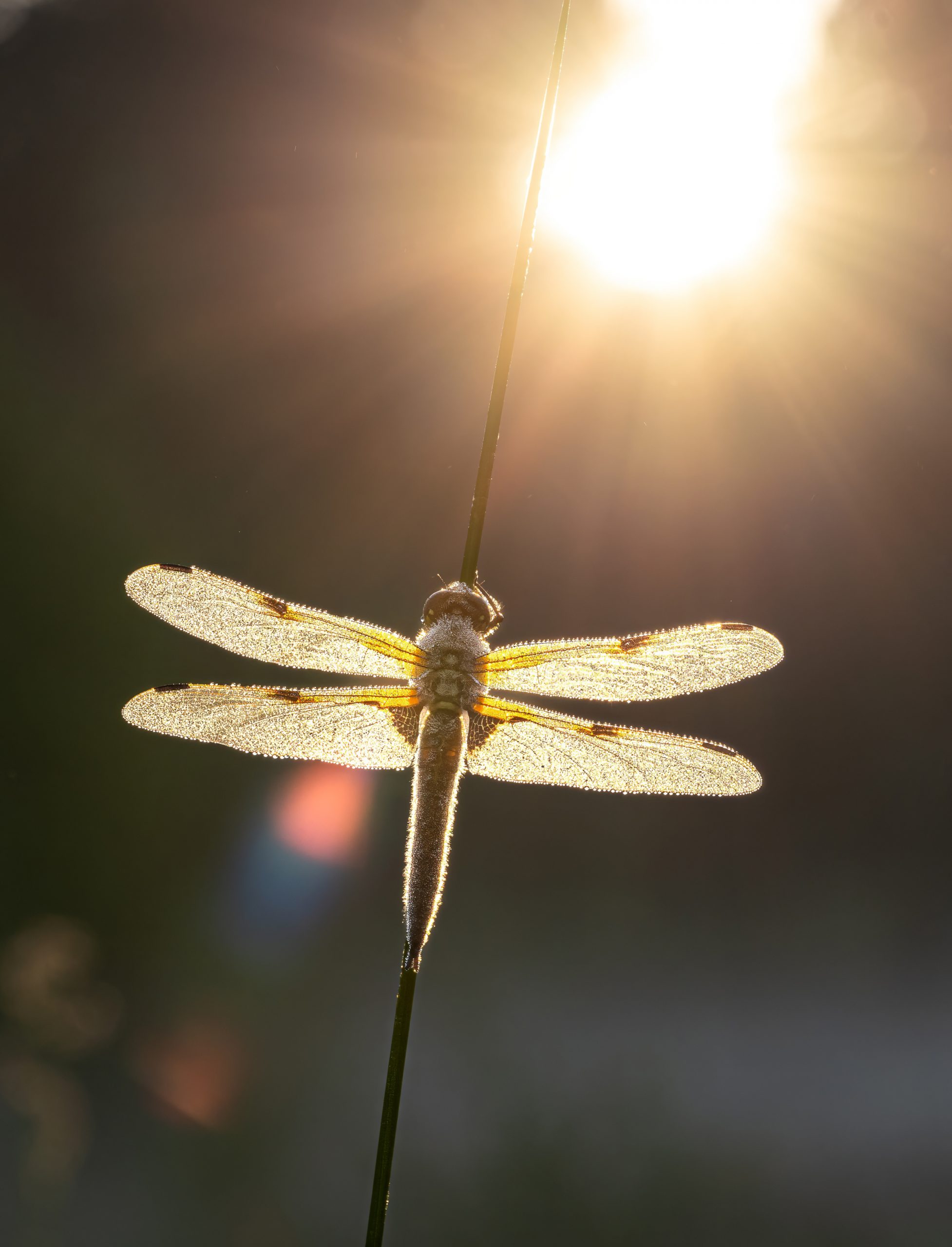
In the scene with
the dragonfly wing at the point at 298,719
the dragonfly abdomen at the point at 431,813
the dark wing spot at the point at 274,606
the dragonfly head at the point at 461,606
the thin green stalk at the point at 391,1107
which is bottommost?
the thin green stalk at the point at 391,1107

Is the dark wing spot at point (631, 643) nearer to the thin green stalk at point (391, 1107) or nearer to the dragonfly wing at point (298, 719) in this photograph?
the dragonfly wing at point (298, 719)

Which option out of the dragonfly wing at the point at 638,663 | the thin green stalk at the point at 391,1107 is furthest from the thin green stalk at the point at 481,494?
the dragonfly wing at the point at 638,663

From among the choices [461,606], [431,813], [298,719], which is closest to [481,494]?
[461,606]

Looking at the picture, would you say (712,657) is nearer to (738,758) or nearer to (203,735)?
(738,758)

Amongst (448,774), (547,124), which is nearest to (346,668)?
(448,774)

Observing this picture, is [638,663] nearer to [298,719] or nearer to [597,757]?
[597,757]

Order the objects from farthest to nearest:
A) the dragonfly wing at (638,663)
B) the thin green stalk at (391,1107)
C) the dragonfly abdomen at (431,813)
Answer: the dragonfly wing at (638,663) → the dragonfly abdomen at (431,813) → the thin green stalk at (391,1107)

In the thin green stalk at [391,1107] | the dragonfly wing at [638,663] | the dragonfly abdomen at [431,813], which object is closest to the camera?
the thin green stalk at [391,1107]

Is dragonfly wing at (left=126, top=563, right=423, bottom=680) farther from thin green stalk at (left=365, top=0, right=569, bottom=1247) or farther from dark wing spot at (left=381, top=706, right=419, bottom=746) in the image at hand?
thin green stalk at (left=365, top=0, right=569, bottom=1247)

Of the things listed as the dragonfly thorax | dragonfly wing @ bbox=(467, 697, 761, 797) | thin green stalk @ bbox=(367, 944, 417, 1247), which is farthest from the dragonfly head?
thin green stalk @ bbox=(367, 944, 417, 1247)
